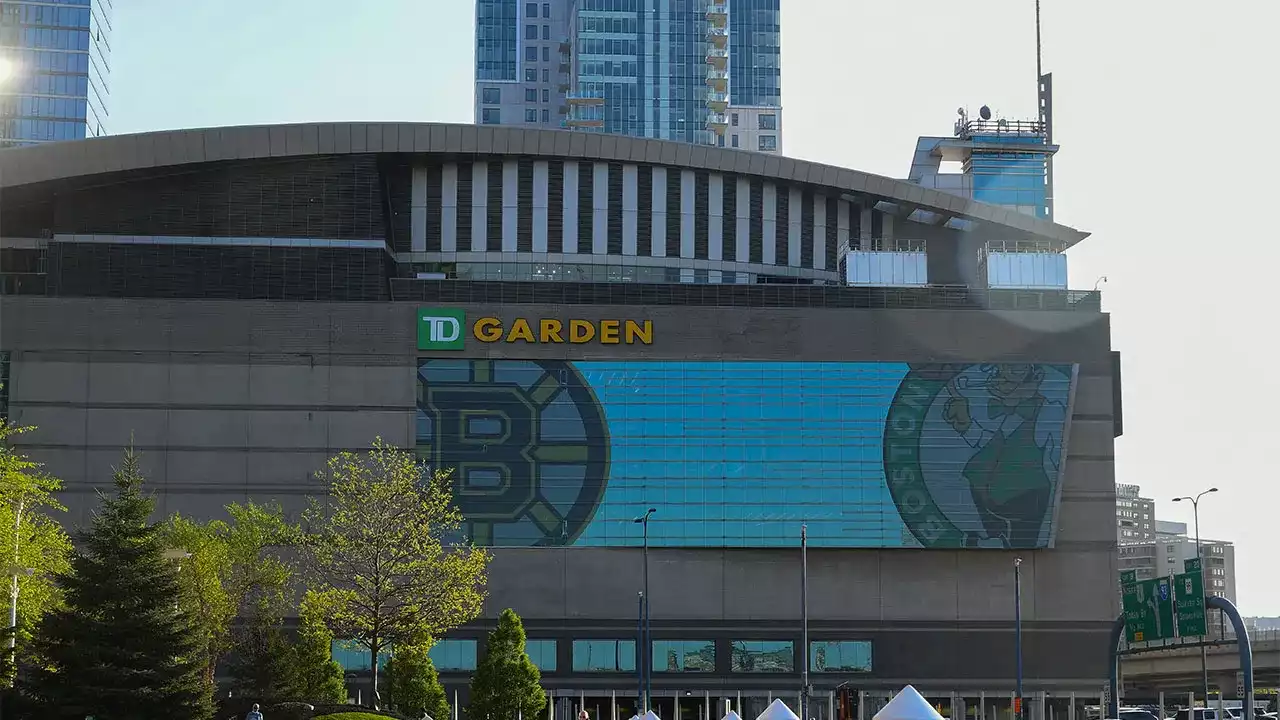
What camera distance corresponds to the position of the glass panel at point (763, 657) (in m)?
91.6

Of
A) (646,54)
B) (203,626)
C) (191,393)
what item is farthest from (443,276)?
(646,54)

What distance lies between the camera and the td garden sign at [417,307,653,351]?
9069cm

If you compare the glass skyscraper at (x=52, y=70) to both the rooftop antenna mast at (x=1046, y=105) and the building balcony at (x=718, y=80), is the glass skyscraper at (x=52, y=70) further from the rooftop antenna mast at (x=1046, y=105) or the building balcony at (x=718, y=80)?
the rooftop antenna mast at (x=1046, y=105)

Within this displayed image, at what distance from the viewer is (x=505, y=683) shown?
71.4 m

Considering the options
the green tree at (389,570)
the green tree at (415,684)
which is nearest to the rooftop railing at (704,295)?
the green tree at (389,570)

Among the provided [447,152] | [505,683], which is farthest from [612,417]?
[505,683]

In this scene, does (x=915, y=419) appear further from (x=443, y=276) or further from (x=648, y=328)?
(x=443, y=276)

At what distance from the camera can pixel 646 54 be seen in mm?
194500

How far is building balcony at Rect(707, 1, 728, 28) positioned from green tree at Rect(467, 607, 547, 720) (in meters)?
131

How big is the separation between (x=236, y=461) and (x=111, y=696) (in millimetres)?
39286

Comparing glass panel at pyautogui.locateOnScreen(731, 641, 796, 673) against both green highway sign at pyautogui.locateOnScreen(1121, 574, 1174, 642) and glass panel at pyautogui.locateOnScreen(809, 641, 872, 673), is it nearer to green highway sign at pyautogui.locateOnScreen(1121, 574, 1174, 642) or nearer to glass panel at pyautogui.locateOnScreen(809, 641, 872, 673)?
glass panel at pyautogui.locateOnScreen(809, 641, 872, 673)

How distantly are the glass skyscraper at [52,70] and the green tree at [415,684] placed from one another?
420 feet

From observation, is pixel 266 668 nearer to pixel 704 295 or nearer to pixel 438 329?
pixel 438 329

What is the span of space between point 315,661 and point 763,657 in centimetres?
2856
